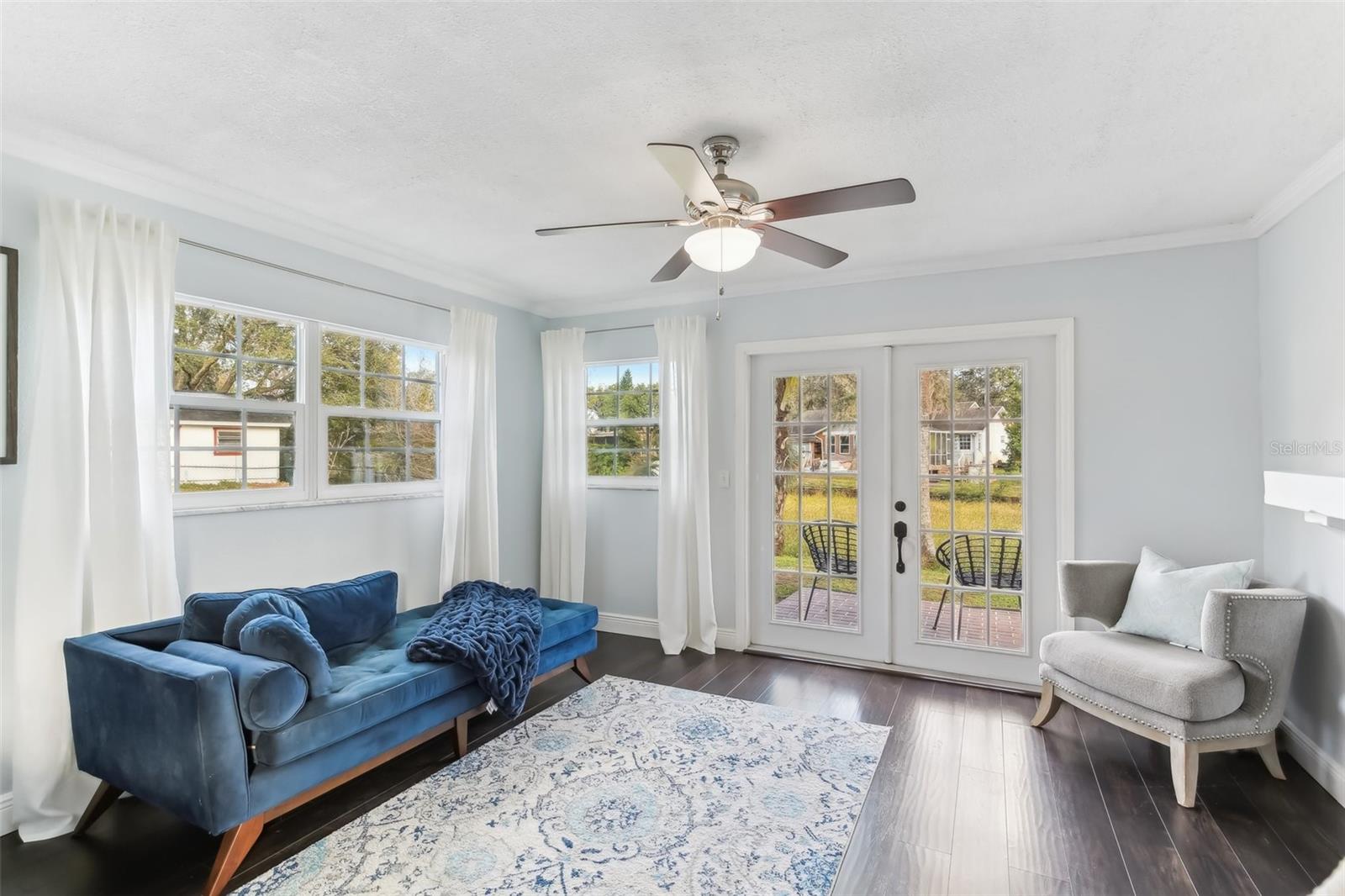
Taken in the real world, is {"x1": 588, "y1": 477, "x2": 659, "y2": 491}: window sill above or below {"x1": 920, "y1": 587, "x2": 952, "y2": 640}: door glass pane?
above

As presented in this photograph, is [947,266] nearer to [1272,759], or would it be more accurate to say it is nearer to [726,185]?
[726,185]

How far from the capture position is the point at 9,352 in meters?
2.37

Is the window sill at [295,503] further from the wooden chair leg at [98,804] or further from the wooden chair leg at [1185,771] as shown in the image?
the wooden chair leg at [1185,771]

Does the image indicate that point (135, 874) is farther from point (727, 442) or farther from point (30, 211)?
point (727, 442)

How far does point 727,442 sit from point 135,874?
355cm

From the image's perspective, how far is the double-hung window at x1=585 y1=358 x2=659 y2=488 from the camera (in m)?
4.95

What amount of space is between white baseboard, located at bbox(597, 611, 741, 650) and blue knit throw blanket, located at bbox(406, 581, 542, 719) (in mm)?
1451

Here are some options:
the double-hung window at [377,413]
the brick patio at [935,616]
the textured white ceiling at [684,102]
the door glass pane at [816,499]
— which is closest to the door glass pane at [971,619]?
the brick patio at [935,616]

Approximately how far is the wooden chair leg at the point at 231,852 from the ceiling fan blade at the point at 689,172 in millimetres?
2461

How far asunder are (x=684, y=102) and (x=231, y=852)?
2.79m

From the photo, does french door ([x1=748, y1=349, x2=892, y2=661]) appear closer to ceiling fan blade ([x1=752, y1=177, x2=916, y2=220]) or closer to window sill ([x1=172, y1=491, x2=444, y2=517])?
ceiling fan blade ([x1=752, y1=177, x2=916, y2=220])

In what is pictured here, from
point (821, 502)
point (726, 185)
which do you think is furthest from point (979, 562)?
point (726, 185)

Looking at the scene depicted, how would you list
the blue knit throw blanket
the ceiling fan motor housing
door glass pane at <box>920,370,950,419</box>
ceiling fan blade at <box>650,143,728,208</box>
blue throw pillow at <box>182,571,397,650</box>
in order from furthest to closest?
door glass pane at <box>920,370,950,419</box>
the blue knit throw blanket
blue throw pillow at <box>182,571,397,650</box>
the ceiling fan motor housing
ceiling fan blade at <box>650,143,728,208</box>

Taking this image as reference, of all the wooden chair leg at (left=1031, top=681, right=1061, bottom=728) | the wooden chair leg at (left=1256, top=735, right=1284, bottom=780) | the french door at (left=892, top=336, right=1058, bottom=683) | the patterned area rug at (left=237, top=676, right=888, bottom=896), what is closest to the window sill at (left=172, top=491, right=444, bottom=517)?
the patterned area rug at (left=237, top=676, right=888, bottom=896)
